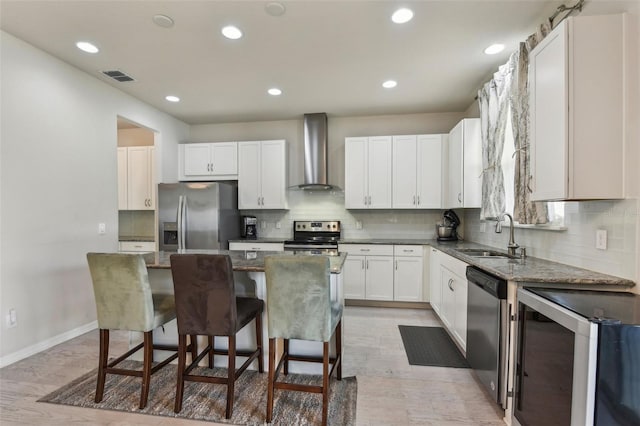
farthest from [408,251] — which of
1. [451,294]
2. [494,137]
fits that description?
[494,137]

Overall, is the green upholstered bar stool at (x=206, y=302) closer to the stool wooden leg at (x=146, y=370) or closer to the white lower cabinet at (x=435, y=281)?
the stool wooden leg at (x=146, y=370)

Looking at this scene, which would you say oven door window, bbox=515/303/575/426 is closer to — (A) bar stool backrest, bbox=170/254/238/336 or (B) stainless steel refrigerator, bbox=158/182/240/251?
(A) bar stool backrest, bbox=170/254/238/336

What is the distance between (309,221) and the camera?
473 cm

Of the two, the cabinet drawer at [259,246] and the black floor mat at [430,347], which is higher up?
the cabinet drawer at [259,246]

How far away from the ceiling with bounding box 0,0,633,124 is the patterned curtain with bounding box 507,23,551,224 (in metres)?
0.22

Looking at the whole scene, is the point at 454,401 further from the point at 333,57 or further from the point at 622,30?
the point at 333,57

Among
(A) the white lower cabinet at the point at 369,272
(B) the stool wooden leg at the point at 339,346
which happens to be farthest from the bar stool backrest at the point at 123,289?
(A) the white lower cabinet at the point at 369,272

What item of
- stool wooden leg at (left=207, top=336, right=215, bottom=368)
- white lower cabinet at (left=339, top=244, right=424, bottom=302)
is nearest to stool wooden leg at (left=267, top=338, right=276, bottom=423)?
stool wooden leg at (left=207, top=336, right=215, bottom=368)

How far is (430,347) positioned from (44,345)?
3.64 m

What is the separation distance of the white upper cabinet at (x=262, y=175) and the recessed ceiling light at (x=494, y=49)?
9.11 ft

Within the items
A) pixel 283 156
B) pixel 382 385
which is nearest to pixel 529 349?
pixel 382 385

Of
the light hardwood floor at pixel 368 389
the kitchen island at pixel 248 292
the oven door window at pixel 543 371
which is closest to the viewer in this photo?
the oven door window at pixel 543 371

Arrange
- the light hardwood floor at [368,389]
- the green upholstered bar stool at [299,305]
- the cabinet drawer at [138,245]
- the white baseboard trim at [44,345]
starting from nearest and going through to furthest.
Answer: the green upholstered bar stool at [299,305] → the light hardwood floor at [368,389] → the white baseboard trim at [44,345] → the cabinet drawer at [138,245]

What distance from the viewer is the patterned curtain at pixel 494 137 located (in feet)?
9.07
